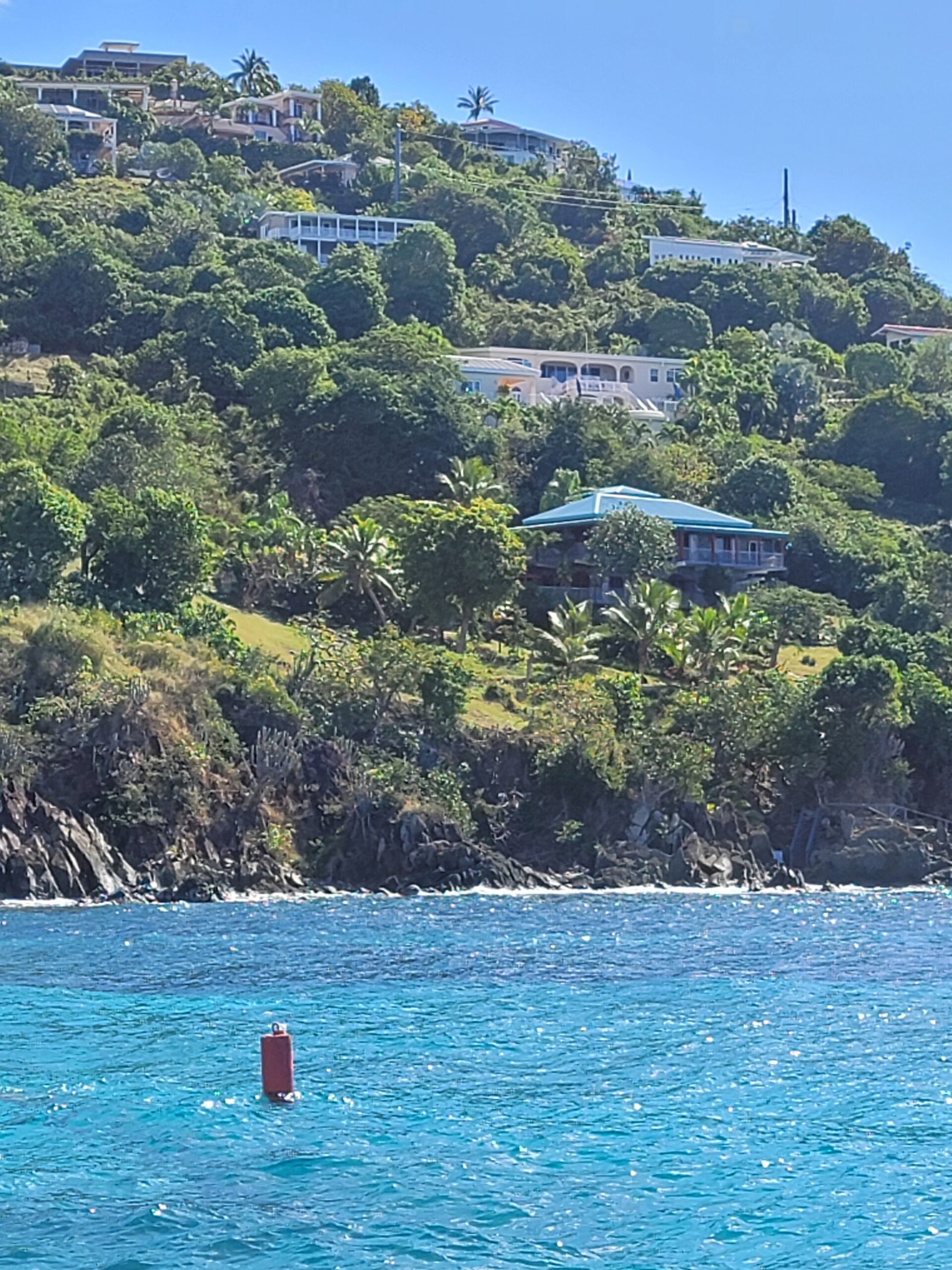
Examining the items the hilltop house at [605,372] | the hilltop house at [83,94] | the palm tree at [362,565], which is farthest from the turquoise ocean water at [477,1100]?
the hilltop house at [83,94]

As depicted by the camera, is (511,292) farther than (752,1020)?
Yes

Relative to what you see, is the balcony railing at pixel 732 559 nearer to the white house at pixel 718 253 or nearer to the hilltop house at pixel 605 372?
the hilltop house at pixel 605 372

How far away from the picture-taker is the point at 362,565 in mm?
63719

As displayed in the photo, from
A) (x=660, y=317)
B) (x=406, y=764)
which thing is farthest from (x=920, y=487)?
(x=406, y=764)

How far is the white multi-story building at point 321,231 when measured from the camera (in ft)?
404

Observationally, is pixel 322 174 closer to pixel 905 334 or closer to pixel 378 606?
pixel 905 334

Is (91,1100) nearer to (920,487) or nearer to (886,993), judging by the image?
(886,993)

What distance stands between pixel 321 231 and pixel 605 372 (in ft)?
89.4

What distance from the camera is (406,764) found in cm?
5262

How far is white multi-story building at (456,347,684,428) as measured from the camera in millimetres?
99188

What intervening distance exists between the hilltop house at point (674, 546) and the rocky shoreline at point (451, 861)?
18.2m

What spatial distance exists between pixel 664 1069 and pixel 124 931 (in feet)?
55.0

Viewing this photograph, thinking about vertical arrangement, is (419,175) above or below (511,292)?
above

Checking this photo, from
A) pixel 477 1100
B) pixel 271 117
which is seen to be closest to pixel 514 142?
pixel 271 117
